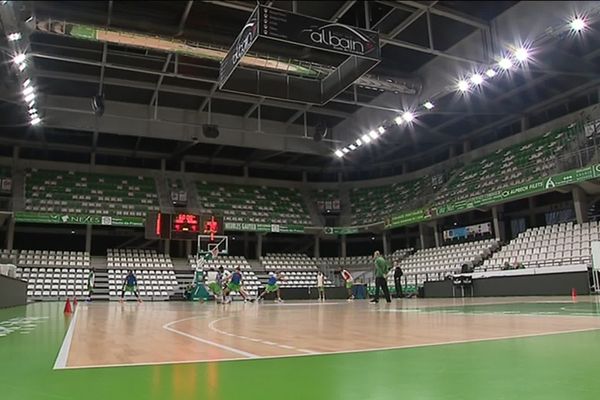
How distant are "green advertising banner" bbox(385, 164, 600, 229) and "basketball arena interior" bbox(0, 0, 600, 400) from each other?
0.13 meters

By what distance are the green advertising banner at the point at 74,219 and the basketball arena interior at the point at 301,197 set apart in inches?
8.4

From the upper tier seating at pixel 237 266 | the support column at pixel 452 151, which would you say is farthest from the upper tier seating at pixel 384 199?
the upper tier seating at pixel 237 266

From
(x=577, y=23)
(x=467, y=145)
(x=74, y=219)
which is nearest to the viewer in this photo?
(x=577, y=23)

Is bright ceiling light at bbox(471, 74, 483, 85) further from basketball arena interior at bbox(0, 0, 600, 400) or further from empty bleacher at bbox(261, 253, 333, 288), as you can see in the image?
empty bleacher at bbox(261, 253, 333, 288)

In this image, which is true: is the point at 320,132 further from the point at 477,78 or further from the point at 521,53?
the point at 521,53

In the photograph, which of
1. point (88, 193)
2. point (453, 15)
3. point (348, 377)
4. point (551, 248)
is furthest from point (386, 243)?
point (348, 377)

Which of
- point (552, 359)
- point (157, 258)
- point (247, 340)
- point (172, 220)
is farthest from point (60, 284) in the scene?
point (552, 359)

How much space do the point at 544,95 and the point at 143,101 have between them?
22.8m

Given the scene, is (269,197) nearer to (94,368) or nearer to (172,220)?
(172,220)

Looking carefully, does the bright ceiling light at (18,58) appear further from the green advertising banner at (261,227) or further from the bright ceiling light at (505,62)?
the green advertising banner at (261,227)

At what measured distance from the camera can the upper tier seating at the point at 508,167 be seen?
24.5m

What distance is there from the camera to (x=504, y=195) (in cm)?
2527

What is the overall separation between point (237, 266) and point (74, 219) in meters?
10.6

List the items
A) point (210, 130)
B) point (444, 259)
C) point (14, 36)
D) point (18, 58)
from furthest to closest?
point (444, 259), point (210, 130), point (18, 58), point (14, 36)
